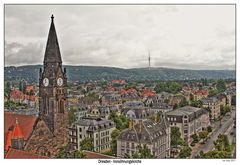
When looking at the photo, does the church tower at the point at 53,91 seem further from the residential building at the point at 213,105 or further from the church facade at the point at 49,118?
the residential building at the point at 213,105

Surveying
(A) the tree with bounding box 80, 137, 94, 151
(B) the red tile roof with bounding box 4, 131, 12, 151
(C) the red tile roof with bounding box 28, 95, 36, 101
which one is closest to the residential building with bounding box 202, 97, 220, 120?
(A) the tree with bounding box 80, 137, 94, 151

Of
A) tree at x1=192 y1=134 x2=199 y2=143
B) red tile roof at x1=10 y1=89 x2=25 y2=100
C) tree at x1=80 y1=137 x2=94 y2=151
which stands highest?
red tile roof at x1=10 y1=89 x2=25 y2=100

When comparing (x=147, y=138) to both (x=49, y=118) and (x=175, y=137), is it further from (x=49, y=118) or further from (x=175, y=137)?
(x=49, y=118)

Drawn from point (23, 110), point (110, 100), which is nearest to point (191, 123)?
point (110, 100)

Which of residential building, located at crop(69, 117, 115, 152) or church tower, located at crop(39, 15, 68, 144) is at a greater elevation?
church tower, located at crop(39, 15, 68, 144)

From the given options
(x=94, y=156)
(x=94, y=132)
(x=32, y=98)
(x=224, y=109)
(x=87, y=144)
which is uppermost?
(x=32, y=98)

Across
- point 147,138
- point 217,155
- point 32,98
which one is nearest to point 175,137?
point 147,138

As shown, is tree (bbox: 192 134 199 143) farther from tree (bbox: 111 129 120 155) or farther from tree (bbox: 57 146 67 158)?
tree (bbox: 57 146 67 158)

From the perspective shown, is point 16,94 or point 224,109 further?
point 16,94

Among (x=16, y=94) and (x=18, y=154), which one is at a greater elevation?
(x=16, y=94)
